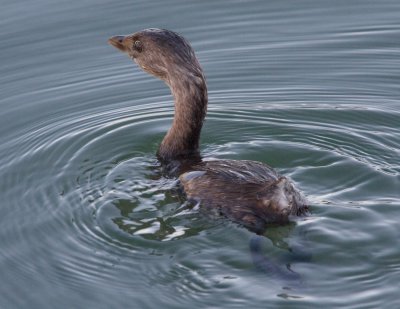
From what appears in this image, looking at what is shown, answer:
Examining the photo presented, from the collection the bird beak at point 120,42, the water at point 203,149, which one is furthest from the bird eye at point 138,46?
the water at point 203,149

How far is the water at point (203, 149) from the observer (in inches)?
324

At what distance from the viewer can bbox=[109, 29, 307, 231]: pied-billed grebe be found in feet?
28.4

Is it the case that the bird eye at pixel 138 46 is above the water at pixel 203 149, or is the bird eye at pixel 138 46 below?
above

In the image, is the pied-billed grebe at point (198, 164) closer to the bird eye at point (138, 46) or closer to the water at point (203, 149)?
the bird eye at point (138, 46)

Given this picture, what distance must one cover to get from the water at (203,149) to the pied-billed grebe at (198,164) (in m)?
0.17

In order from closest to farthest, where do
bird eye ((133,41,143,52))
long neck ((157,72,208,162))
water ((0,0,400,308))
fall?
water ((0,0,400,308))
long neck ((157,72,208,162))
bird eye ((133,41,143,52))

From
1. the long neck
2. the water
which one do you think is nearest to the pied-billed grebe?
the long neck

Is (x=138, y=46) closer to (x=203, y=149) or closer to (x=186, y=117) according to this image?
(x=186, y=117)

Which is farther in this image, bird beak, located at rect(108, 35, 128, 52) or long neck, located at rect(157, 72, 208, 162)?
bird beak, located at rect(108, 35, 128, 52)

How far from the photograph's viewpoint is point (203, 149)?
1073cm

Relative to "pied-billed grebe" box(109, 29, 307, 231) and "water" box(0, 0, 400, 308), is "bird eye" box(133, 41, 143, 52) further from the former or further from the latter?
"water" box(0, 0, 400, 308)

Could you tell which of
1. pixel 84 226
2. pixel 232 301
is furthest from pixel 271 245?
pixel 84 226

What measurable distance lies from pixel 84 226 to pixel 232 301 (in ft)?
6.04

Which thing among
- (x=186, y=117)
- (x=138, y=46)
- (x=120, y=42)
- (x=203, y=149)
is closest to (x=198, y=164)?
(x=186, y=117)
